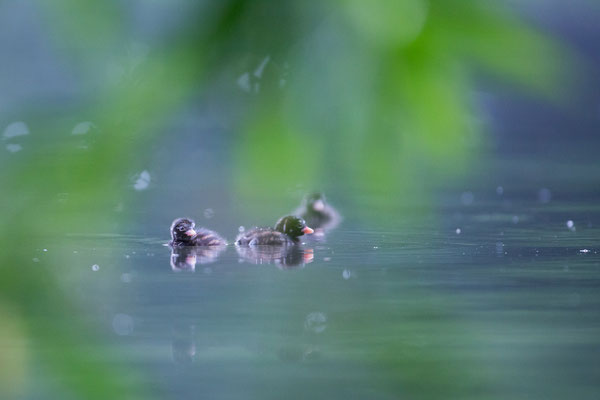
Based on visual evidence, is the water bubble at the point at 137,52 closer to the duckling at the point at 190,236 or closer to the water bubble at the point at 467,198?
the duckling at the point at 190,236

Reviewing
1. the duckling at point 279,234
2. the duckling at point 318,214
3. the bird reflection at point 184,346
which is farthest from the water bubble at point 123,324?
the duckling at point 318,214

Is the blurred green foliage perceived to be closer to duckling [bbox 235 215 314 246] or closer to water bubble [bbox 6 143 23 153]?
water bubble [bbox 6 143 23 153]

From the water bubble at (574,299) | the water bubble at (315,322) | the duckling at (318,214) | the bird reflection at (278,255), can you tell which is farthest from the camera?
the duckling at (318,214)

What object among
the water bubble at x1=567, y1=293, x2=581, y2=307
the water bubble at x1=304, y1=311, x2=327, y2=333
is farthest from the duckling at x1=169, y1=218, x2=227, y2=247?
the water bubble at x1=567, y1=293, x2=581, y2=307

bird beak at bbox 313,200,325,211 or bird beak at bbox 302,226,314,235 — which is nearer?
bird beak at bbox 302,226,314,235

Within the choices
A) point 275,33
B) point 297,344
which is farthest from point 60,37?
point 297,344

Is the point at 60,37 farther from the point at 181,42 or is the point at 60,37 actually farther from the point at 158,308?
the point at 158,308
